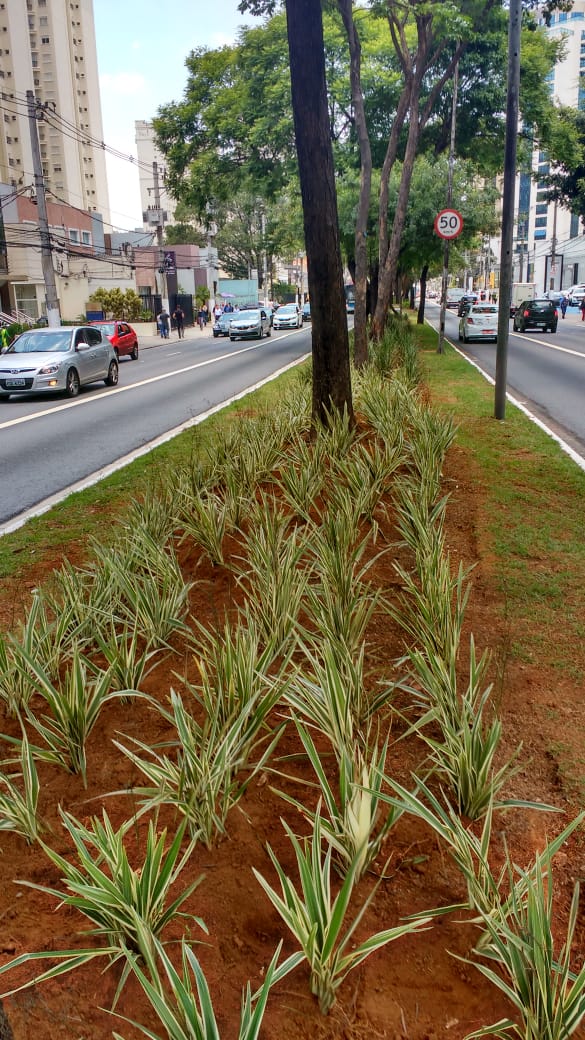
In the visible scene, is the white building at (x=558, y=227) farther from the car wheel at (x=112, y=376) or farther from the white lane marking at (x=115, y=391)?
the car wheel at (x=112, y=376)

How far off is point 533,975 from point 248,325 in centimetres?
3872

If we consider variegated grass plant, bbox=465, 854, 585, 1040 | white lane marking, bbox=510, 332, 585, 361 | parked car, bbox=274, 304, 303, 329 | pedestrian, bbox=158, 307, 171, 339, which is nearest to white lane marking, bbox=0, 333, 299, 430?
white lane marking, bbox=510, 332, 585, 361

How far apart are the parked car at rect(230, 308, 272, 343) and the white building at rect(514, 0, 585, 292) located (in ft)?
142

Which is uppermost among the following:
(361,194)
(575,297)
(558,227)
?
(558,227)

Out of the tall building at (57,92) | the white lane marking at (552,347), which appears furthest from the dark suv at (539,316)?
the tall building at (57,92)

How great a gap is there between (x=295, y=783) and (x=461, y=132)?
86.0ft

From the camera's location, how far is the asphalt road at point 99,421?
9.13 metres

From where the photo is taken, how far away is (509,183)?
10242mm

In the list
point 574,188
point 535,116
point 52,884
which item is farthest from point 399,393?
point 574,188

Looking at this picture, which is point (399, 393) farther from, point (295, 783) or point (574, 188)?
point (574, 188)

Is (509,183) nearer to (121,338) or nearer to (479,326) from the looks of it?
(479,326)

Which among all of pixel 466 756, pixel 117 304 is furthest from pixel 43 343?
pixel 117 304

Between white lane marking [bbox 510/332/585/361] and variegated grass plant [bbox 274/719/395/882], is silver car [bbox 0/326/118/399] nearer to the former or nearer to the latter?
white lane marking [bbox 510/332/585/361]

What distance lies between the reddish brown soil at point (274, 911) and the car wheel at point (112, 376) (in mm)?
17718
